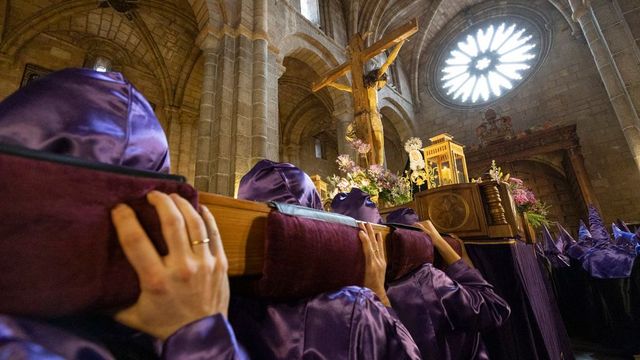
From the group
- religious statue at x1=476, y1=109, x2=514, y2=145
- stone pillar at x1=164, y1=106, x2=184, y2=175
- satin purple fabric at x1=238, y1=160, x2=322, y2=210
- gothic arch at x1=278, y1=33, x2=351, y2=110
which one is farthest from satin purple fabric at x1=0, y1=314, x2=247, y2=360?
religious statue at x1=476, y1=109, x2=514, y2=145

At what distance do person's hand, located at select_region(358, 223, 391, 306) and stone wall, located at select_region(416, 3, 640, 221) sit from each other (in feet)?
34.2

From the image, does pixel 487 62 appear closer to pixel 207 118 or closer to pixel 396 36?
pixel 396 36

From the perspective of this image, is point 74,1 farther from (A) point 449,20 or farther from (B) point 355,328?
(A) point 449,20

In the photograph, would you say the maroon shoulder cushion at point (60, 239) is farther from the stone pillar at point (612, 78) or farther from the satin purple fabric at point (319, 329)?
the stone pillar at point (612, 78)

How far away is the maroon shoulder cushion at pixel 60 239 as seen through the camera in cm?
34

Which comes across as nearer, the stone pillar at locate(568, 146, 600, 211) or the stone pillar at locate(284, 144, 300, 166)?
the stone pillar at locate(568, 146, 600, 211)

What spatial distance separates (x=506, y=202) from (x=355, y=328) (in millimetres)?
2033

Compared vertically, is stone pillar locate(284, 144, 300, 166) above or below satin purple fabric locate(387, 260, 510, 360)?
above

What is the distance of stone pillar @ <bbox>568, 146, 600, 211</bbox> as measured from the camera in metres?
7.50

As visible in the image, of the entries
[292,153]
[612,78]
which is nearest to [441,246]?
[612,78]

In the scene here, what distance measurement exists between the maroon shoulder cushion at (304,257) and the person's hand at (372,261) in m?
0.08

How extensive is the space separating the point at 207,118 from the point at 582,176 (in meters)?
9.65

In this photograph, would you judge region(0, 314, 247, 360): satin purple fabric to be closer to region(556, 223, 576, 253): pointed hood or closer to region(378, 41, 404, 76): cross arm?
region(378, 41, 404, 76): cross arm

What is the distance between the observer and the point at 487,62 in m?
11.7
